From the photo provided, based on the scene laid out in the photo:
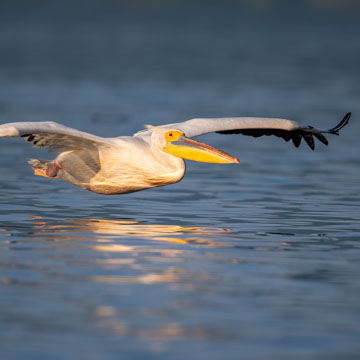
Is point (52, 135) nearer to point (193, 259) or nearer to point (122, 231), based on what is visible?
point (122, 231)

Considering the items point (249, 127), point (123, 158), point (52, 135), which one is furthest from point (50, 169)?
point (249, 127)

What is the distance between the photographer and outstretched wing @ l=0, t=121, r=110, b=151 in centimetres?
948

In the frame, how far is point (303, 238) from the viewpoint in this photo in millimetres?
9750

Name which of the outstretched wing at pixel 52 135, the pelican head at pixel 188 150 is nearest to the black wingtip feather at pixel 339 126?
the pelican head at pixel 188 150

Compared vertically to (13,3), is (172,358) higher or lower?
lower

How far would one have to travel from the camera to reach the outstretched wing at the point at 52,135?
9.48 meters

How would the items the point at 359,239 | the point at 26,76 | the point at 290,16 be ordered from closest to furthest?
the point at 359,239
the point at 26,76
the point at 290,16

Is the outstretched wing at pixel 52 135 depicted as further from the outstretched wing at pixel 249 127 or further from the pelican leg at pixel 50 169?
the outstretched wing at pixel 249 127

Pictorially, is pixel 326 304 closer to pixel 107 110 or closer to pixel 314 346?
pixel 314 346

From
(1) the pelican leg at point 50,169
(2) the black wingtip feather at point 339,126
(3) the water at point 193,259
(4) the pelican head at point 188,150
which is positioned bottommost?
(3) the water at point 193,259

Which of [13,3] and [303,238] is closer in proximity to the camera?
[303,238]

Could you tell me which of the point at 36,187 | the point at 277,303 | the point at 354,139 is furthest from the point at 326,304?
the point at 354,139

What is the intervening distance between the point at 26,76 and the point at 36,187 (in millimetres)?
21374

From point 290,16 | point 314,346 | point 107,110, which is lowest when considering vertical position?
point 314,346
